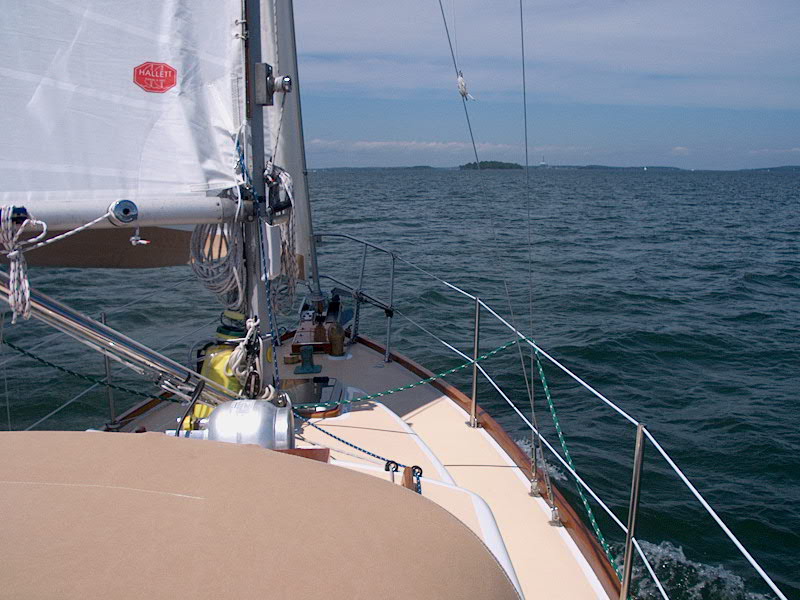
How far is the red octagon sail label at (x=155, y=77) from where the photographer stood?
285cm

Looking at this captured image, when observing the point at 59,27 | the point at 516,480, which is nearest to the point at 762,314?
the point at 516,480

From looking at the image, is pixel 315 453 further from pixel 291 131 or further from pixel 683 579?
pixel 683 579

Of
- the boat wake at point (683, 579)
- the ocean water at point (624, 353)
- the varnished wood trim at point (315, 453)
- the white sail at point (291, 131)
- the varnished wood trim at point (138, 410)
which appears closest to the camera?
the varnished wood trim at point (315, 453)

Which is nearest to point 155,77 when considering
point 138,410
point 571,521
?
point 138,410

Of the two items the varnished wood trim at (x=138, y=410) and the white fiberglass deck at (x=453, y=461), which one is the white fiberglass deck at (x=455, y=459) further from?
the varnished wood trim at (x=138, y=410)

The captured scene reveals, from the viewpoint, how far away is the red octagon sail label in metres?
2.85

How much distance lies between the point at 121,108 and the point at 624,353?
7.64 metres

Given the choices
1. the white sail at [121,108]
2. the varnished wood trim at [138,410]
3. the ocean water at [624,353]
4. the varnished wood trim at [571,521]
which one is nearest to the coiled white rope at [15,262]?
the white sail at [121,108]

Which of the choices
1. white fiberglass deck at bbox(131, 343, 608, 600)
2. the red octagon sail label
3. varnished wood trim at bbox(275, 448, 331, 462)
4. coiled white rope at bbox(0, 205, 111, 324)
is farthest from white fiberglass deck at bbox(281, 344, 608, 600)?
the red octagon sail label

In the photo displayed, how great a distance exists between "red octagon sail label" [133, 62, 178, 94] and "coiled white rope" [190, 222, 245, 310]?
23.9 inches

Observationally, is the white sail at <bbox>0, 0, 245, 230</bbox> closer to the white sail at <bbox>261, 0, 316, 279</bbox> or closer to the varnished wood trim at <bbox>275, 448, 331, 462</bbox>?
the white sail at <bbox>261, 0, 316, 279</bbox>

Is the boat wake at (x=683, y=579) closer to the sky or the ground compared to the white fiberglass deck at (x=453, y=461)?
closer to the ground

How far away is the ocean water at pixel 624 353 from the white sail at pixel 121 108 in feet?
3.86

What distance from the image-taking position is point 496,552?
240 cm
